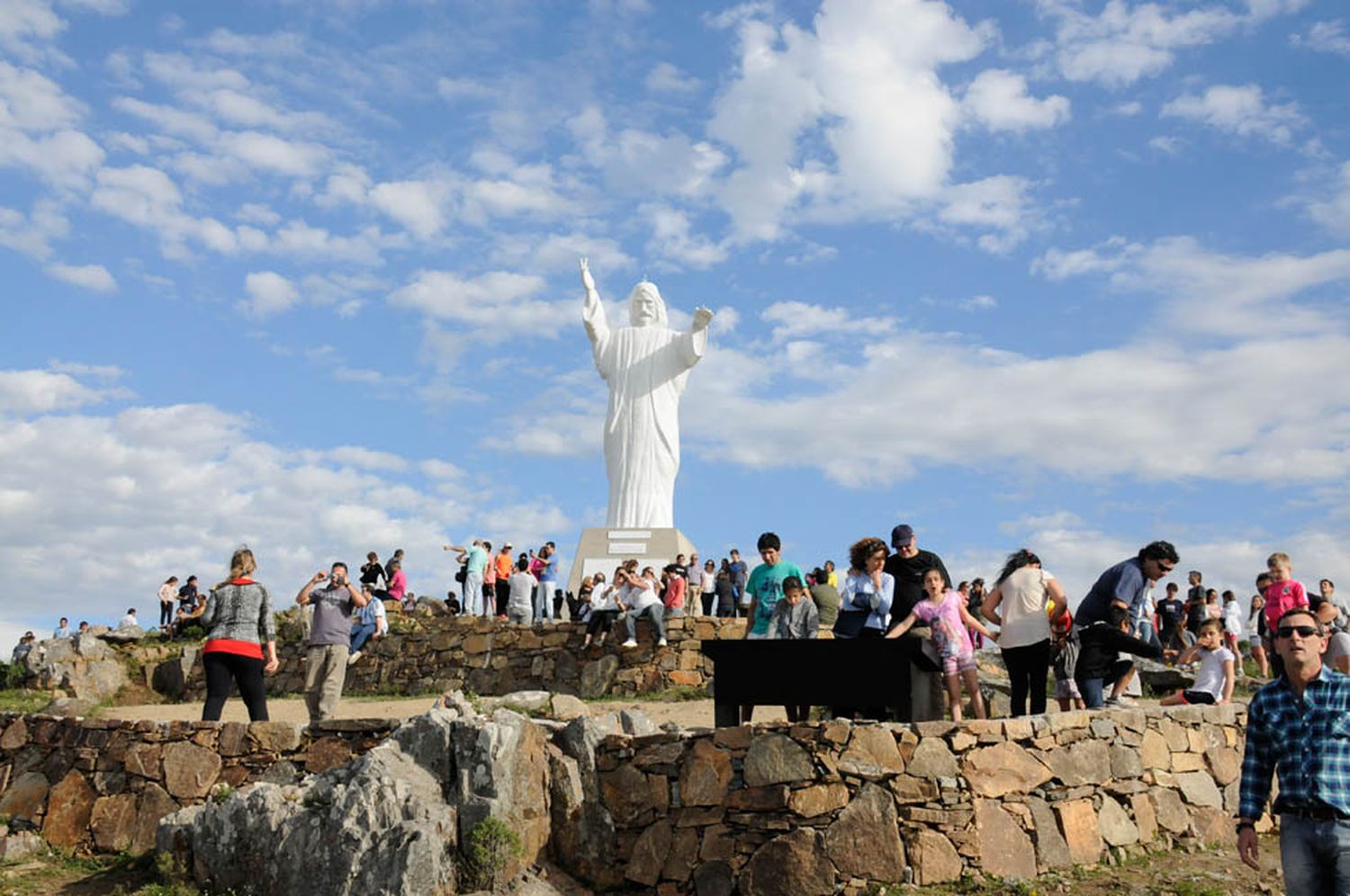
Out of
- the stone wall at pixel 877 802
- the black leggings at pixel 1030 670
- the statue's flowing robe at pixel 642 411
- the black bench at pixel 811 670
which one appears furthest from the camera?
the statue's flowing robe at pixel 642 411

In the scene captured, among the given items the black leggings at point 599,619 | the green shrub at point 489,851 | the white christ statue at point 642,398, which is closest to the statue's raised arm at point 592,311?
the white christ statue at point 642,398

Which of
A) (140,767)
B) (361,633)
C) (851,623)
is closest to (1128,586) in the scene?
(851,623)

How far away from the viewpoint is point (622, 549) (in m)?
19.9

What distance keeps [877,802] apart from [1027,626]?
1.94 meters

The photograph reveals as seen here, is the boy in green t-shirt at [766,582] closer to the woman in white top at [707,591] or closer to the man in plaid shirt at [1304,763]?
the man in plaid shirt at [1304,763]

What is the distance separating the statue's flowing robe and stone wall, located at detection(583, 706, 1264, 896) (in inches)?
507

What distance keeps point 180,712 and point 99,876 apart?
6.89 meters

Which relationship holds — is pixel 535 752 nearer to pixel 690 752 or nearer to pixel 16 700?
pixel 690 752

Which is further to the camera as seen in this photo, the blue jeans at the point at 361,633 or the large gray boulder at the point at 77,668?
the large gray boulder at the point at 77,668

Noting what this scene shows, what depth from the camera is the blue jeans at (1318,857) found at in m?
4.24

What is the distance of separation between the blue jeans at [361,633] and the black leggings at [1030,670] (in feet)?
26.2

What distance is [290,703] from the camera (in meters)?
15.2

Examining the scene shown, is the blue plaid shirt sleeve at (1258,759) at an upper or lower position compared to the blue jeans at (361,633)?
lower

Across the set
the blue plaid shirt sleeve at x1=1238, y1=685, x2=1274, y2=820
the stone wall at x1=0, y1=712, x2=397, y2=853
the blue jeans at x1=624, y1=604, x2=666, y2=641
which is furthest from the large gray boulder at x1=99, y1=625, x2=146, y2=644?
the blue plaid shirt sleeve at x1=1238, y1=685, x2=1274, y2=820
